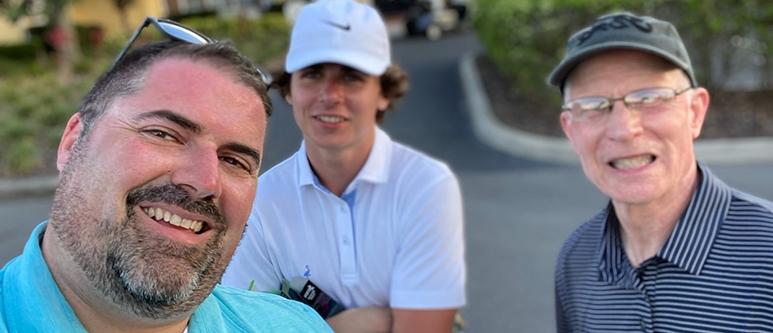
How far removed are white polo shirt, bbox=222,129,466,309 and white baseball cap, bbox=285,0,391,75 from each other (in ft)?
0.94

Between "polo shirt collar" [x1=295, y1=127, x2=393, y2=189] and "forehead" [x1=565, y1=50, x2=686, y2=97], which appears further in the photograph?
"polo shirt collar" [x1=295, y1=127, x2=393, y2=189]

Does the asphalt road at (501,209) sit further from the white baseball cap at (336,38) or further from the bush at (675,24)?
the bush at (675,24)

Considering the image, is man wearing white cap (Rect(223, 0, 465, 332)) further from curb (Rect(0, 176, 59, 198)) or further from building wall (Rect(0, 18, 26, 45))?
building wall (Rect(0, 18, 26, 45))

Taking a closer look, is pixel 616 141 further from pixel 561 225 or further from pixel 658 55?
pixel 561 225

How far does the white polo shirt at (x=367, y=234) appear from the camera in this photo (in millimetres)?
2137

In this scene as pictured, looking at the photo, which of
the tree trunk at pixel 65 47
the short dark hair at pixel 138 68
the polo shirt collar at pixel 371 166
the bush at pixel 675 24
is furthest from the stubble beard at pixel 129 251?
the tree trunk at pixel 65 47

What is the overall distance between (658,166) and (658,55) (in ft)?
1.03

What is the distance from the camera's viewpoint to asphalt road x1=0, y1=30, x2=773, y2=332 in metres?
4.95

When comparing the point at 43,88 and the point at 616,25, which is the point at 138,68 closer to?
the point at 616,25

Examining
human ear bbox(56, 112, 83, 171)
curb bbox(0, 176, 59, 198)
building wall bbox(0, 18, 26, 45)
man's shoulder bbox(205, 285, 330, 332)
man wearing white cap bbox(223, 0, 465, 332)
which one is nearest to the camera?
human ear bbox(56, 112, 83, 171)

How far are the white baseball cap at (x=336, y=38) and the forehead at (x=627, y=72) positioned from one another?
739 mm

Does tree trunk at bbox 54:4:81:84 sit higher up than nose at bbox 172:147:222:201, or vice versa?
nose at bbox 172:147:222:201

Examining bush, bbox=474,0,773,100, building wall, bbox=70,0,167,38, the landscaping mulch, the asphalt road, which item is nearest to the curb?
the asphalt road

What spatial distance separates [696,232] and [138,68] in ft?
5.09
